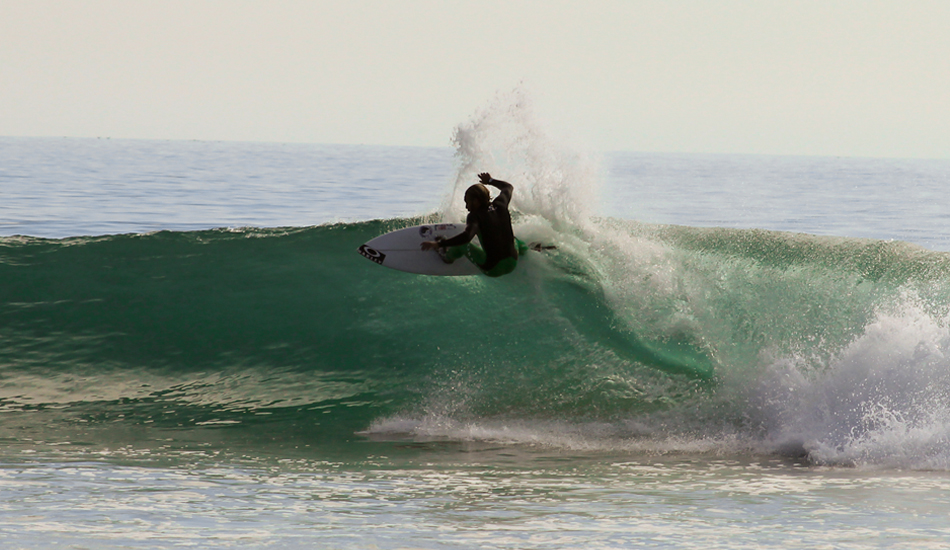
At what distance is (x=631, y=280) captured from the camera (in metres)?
8.04

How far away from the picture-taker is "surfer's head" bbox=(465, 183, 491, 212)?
23.8 ft

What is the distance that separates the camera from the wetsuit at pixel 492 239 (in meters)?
7.36

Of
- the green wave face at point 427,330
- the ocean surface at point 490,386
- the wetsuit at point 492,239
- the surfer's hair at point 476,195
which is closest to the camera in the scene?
the ocean surface at point 490,386

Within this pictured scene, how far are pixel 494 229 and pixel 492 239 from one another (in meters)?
0.11

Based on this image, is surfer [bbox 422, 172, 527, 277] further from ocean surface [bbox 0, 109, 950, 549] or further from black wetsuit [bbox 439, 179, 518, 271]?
ocean surface [bbox 0, 109, 950, 549]

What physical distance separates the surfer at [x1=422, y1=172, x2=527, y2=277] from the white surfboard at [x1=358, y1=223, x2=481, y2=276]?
0.14 metres

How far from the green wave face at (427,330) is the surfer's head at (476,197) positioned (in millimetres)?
1261

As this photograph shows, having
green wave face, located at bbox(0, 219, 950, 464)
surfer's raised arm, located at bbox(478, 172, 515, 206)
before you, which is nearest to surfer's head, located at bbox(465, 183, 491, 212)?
surfer's raised arm, located at bbox(478, 172, 515, 206)

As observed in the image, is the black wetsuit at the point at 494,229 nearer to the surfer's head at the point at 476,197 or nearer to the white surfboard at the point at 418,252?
the surfer's head at the point at 476,197

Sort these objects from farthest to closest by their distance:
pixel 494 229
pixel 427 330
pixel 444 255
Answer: pixel 427 330
pixel 444 255
pixel 494 229

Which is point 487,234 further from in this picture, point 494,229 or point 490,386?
point 490,386

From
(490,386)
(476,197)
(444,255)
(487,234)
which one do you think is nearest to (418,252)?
(444,255)

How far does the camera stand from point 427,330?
8211mm

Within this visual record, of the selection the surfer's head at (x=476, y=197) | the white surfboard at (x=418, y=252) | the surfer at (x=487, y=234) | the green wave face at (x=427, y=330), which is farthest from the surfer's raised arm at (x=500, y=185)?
the green wave face at (x=427, y=330)
